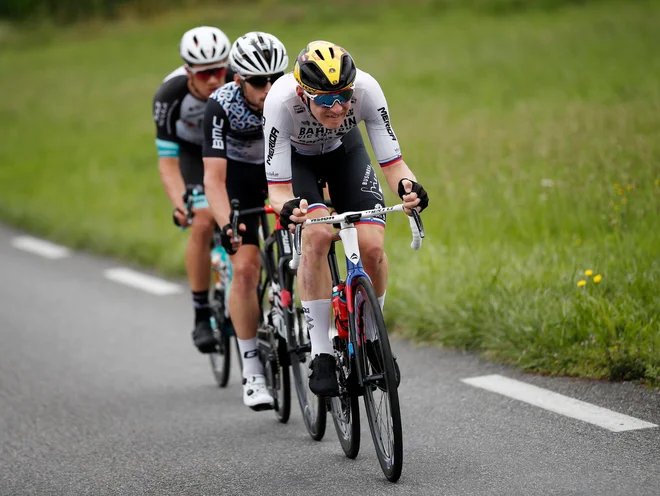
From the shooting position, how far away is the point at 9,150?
21.0 meters

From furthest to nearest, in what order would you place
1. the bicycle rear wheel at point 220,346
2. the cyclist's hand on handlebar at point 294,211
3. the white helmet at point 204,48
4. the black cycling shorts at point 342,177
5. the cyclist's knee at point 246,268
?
1. the bicycle rear wheel at point 220,346
2. the white helmet at point 204,48
3. the cyclist's knee at point 246,268
4. the black cycling shorts at point 342,177
5. the cyclist's hand on handlebar at point 294,211

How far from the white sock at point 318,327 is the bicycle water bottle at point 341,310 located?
0.35 feet

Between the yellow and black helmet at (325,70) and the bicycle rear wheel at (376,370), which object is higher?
the yellow and black helmet at (325,70)

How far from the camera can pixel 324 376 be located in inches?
195

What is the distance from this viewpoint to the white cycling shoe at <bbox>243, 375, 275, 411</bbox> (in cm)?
587

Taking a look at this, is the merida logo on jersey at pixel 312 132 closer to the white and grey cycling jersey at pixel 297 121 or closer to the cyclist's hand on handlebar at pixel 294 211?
the white and grey cycling jersey at pixel 297 121

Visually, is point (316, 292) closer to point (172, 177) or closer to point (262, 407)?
point (262, 407)

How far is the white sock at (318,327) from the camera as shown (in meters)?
5.05

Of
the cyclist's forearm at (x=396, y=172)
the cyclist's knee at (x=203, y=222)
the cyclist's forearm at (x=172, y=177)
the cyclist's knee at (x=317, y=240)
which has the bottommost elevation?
the cyclist's knee at (x=317, y=240)

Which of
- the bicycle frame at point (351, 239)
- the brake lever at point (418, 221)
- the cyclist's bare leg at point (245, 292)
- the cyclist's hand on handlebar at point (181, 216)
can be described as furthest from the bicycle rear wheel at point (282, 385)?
the cyclist's hand on handlebar at point (181, 216)

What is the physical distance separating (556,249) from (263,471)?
374cm

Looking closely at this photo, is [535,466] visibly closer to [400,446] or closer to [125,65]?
[400,446]

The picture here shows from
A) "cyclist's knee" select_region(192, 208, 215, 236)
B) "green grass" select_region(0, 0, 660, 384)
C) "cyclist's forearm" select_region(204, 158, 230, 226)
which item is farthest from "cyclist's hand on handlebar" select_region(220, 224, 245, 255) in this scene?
"green grass" select_region(0, 0, 660, 384)

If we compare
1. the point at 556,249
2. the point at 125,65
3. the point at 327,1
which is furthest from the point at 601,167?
the point at 327,1
